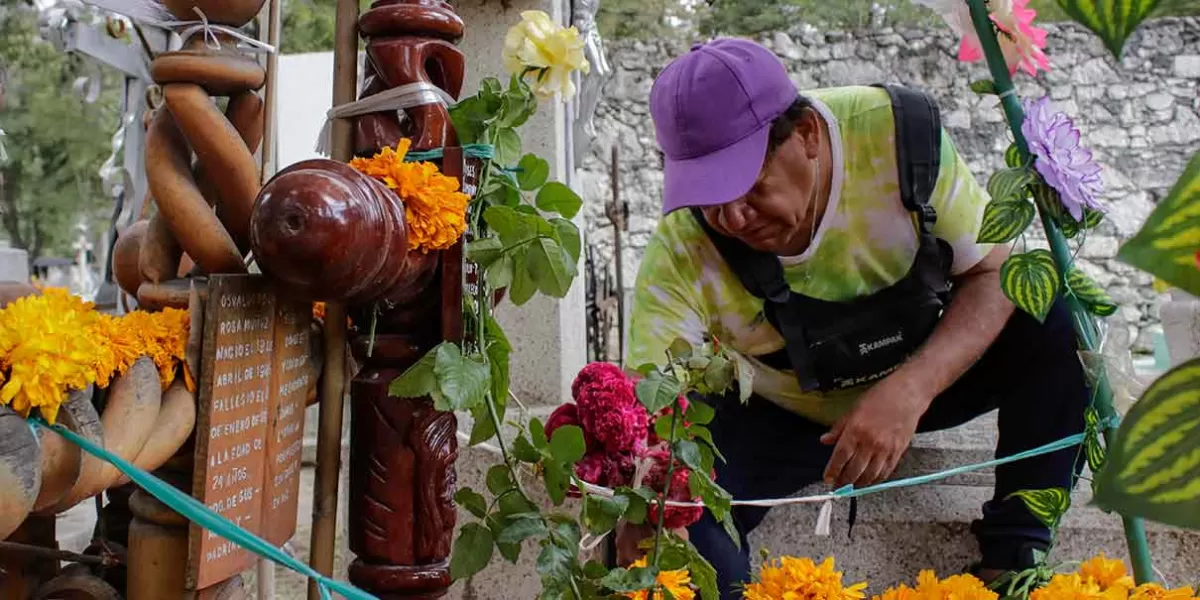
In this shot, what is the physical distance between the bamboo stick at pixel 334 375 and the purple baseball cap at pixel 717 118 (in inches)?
29.2

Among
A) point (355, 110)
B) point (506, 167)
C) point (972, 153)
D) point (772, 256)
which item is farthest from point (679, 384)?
point (972, 153)

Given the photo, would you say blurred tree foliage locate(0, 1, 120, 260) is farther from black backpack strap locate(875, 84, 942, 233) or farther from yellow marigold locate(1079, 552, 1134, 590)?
yellow marigold locate(1079, 552, 1134, 590)

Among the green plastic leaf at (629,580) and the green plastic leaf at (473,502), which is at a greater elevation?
the green plastic leaf at (473,502)

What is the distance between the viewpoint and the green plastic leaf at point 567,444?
879 millimetres

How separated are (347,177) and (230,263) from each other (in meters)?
0.17

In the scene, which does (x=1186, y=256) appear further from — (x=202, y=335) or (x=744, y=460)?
(x=744, y=460)

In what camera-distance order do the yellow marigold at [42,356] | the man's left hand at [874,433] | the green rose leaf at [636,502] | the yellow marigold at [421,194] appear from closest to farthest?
the yellow marigold at [42,356], the yellow marigold at [421,194], the green rose leaf at [636,502], the man's left hand at [874,433]

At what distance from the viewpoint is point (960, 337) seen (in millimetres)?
1587

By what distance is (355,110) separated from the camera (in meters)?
0.82

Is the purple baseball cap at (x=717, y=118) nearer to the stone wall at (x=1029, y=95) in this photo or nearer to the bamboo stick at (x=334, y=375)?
the bamboo stick at (x=334, y=375)

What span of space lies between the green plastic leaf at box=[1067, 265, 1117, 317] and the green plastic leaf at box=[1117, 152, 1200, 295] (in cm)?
62

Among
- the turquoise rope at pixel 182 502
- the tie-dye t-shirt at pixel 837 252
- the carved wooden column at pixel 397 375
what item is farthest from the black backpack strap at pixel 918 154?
the turquoise rope at pixel 182 502

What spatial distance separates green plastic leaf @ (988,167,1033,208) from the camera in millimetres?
843

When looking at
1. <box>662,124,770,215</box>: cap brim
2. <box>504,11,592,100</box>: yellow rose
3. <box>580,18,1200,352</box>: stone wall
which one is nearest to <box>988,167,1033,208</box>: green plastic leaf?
<box>504,11,592,100</box>: yellow rose
